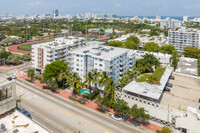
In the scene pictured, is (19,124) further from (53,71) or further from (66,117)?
(53,71)

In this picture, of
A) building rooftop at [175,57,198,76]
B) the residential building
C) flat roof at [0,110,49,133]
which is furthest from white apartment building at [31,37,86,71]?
building rooftop at [175,57,198,76]

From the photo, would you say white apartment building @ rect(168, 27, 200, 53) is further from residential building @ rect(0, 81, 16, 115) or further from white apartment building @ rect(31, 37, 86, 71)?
residential building @ rect(0, 81, 16, 115)

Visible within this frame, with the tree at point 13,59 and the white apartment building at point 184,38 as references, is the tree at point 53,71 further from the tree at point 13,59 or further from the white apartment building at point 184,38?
the white apartment building at point 184,38

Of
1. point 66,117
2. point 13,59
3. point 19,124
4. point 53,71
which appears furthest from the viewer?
point 13,59

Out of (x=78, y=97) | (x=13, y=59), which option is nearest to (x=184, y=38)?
(x=78, y=97)

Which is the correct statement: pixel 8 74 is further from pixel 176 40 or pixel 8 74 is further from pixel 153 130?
pixel 176 40

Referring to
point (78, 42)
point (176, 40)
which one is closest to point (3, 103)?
point (78, 42)

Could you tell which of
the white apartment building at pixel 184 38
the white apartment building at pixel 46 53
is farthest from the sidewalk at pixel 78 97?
the white apartment building at pixel 184 38
